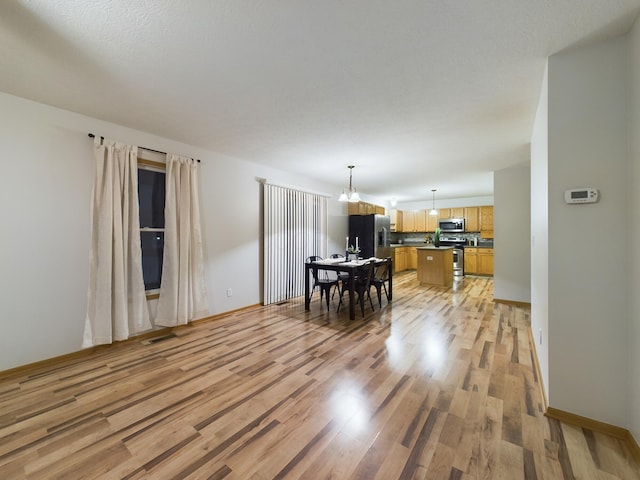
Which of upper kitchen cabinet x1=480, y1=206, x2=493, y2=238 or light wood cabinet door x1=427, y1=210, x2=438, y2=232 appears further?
light wood cabinet door x1=427, y1=210, x2=438, y2=232

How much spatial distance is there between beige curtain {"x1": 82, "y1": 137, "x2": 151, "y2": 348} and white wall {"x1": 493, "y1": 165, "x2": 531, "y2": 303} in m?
5.83

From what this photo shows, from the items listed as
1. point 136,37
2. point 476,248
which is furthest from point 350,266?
point 476,248

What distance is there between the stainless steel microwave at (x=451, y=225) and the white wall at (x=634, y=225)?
763cm

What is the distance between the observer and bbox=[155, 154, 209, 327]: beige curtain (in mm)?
3414

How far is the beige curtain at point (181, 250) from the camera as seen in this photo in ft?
11.2

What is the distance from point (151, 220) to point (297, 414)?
10.0 feet

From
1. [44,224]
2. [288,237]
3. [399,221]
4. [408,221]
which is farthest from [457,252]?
[44,224]

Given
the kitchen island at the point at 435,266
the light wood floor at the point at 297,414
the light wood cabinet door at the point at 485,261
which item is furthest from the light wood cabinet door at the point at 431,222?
the light wood floor at the point at 297,414

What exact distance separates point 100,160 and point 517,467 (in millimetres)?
4316

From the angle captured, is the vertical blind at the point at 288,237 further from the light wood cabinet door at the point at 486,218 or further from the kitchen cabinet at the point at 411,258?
the light wood cabinet door at the point at 486,218

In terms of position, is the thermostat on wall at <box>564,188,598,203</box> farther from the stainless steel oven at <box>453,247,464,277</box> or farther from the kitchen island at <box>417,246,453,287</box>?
the stainless steel oven at <box>453,247,464,277</box>

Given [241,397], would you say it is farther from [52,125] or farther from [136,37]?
[52,125]

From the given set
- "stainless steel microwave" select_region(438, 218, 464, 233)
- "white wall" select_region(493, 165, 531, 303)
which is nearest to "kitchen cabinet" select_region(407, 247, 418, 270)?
"stainless steel microwave" select_region(438, 218, 464, 233)

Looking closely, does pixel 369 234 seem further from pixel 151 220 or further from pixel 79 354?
pixel 79 354
